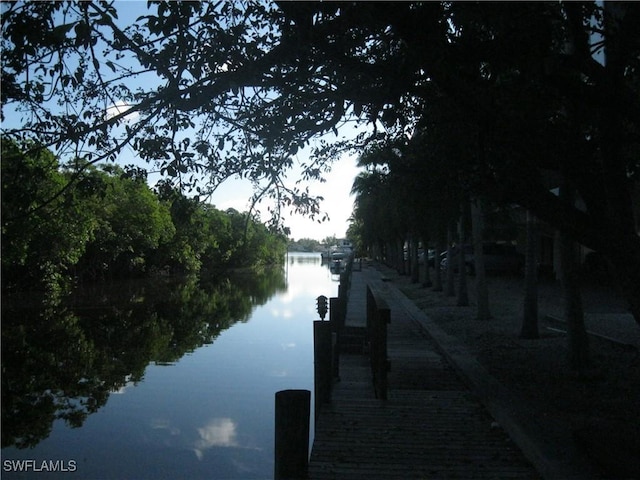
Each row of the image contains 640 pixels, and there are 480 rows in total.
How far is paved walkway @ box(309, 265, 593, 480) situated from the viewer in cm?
498

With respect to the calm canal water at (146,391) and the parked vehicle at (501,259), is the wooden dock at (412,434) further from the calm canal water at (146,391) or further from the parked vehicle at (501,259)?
the parked vehicle at (501,259)

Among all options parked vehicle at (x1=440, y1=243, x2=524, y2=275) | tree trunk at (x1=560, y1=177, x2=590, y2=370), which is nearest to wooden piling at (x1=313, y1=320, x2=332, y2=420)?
tree trunk at (x1=560, y1=177, x2=590, y2=370)

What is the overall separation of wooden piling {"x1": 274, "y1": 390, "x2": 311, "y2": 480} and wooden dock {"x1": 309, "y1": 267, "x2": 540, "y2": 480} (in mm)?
822

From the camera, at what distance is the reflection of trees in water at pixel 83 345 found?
948 centimetres

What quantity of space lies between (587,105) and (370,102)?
7.13 ft

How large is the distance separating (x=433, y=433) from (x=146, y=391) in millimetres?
6289

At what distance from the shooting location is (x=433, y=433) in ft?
19.9

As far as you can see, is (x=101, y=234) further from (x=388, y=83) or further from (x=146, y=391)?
(x=388, y=83)

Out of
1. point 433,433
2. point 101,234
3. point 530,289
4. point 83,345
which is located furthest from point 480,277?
point 101,234

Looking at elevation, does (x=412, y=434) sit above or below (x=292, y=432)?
below

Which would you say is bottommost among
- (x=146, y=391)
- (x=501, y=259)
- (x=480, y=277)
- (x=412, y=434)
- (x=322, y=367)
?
(x=146, y=391)

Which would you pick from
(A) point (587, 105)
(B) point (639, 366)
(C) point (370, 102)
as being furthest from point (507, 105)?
(B) point (639, 366)

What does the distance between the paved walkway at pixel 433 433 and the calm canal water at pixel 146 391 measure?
138 cm

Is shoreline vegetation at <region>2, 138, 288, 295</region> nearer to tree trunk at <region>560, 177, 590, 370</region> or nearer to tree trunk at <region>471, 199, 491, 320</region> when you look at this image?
tree trunk at <region>560, 177, 590, 370</region>
